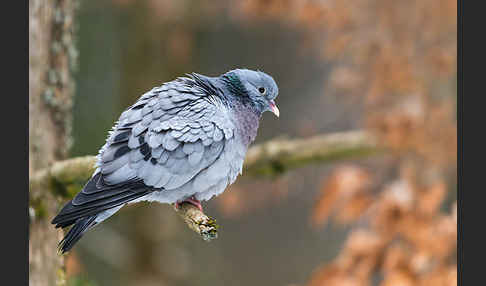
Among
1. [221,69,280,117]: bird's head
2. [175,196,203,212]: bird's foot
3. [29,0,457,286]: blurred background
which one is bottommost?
[175,196,203,212]: bird's foot

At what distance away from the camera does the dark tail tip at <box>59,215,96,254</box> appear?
1.94 meters

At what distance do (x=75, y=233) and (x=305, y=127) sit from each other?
2.69m

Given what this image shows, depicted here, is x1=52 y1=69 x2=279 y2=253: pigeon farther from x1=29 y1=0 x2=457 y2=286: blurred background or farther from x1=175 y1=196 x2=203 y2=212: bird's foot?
x1=29 y1=0 x2=457 y2=286: blurred background

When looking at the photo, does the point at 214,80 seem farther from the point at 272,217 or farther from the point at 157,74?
the point at 272,217

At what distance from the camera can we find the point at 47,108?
289cm

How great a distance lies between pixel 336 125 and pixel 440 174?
1353 mm

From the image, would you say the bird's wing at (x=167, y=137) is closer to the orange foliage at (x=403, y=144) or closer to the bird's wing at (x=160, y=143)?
the bird's wing at (x=160, y=143)

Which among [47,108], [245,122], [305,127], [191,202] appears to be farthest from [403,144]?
[47,108]

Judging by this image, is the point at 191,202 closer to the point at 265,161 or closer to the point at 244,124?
the point at 244,124

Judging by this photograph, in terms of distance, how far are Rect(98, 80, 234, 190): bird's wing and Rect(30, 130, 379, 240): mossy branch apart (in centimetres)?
20

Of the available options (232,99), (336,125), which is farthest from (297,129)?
(232,99)

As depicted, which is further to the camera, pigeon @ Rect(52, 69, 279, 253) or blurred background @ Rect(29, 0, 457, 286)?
blurred background @ Rect(29, 0, 457, 286)

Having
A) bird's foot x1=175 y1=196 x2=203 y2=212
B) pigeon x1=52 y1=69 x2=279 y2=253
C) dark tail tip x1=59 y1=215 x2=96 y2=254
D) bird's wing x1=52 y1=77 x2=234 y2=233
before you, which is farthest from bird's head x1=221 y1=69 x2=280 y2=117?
dark tail tip x1=59 y1=215 x2=96 y2=254

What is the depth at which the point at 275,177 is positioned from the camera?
362 centimetres
